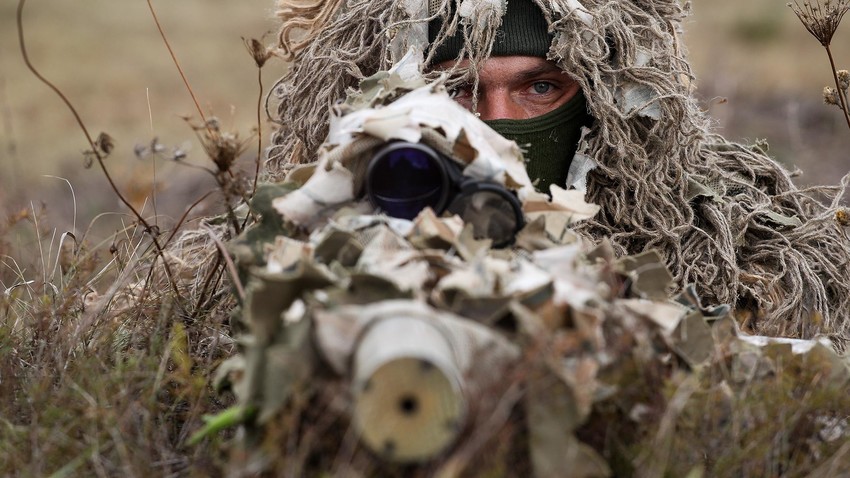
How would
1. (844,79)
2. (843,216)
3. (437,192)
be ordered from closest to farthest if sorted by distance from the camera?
(437,192) < (844,79) < (843,216)

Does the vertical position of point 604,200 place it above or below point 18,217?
below

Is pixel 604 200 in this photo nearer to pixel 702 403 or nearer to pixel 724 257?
pixel 724 257

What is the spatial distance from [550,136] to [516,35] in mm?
299

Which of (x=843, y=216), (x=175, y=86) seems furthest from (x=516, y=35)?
(x=175, y=86)

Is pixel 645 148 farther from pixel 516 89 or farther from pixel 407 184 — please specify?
pixel 407 184

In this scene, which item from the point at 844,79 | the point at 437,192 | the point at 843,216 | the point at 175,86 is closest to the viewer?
the point at 437,192

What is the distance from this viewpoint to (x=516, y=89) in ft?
8.66

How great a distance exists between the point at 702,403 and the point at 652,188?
47.2 inches

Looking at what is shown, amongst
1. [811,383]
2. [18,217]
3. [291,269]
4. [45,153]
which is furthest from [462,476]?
[45,153]

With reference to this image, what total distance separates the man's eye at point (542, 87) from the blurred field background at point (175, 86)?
1.23 metres

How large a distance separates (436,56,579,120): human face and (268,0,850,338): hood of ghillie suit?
6 cm

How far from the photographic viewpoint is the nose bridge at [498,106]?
2.59m

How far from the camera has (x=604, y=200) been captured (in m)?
2.62

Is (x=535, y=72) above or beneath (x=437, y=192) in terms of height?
beneath
